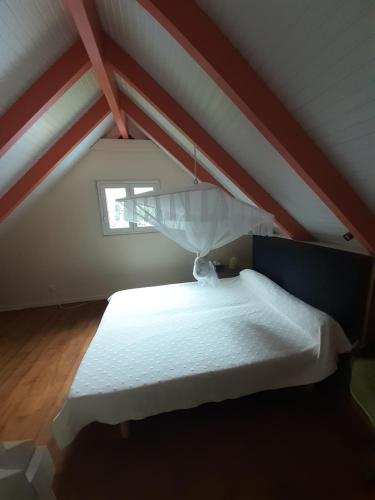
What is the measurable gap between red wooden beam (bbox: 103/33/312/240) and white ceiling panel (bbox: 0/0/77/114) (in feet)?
1.26

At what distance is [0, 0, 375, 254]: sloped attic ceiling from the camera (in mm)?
Result: 872

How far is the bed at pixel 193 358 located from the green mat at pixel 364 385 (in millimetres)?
Answer: 136

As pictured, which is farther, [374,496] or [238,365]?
[238,365]

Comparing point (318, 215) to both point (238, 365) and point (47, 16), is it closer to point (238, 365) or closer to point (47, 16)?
point (238, 365)

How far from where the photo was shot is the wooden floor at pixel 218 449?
1.23 m

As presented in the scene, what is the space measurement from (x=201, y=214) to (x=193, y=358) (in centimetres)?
114

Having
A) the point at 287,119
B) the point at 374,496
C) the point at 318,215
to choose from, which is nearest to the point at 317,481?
the point at 374,496

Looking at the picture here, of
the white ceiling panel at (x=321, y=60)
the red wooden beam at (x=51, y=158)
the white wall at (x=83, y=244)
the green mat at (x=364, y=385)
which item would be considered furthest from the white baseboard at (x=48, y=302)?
the white ceiling panel at (x=321, y=60)

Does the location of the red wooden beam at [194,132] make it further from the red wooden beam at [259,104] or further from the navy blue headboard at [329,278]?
the red wooden beam at [259,104]

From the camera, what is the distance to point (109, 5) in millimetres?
1396

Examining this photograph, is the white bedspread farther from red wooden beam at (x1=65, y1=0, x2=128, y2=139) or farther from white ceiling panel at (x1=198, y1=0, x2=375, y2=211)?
red wooden beam at (x1=65, y1=0, x2=128, y2=139)

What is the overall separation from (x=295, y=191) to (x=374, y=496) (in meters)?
1.98

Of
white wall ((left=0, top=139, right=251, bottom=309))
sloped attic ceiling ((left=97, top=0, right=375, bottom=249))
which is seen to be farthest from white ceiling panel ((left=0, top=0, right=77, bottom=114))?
white wall ((left=0, top=139, right=251, bottom=309))

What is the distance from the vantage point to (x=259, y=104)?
1.25 meters
